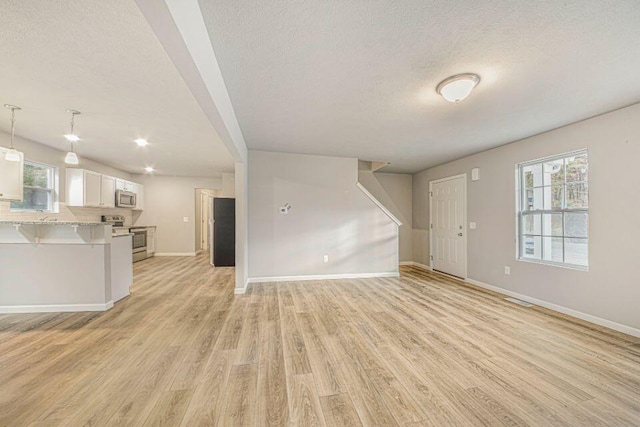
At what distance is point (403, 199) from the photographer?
6.69 meters

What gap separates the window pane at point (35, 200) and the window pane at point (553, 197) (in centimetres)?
822

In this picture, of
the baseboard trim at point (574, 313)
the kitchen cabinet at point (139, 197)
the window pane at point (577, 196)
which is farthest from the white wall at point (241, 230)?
the kitchen cabinet at point (139, 197)

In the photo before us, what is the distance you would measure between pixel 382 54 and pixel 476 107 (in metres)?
1.48

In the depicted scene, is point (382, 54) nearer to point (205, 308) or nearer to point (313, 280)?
point (205, 308)

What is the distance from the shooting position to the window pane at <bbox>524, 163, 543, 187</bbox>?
12.1 feet

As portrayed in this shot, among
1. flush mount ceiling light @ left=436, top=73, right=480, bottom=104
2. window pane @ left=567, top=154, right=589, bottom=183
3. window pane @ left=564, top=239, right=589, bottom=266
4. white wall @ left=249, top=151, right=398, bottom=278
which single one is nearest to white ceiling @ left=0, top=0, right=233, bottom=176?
white wall @ left=249, top=151, right=398, bottom=278

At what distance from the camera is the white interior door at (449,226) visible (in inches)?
196

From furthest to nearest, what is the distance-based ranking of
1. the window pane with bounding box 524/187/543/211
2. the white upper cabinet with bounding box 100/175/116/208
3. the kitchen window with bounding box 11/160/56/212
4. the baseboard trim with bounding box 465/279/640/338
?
the white upper cabinet with bounding box 100/175/116/208 < the kitchen window with bounding box 11/160/56/212 < the window pane with bounding box 524/187/543/211 < the baseboard trim with bounding box 465/279/640/338

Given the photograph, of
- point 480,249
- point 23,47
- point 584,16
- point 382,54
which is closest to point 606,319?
point 480,249

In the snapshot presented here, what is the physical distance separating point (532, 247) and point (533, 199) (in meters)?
0.71

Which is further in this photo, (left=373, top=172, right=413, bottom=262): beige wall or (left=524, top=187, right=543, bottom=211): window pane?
(left=373, top=172, right=413, bottom=262): beige wall

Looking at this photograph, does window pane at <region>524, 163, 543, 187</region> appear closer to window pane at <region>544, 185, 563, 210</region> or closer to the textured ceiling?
window pane at <region>544, 185, 563, 210</region>

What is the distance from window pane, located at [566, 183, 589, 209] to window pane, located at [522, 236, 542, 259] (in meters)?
0.64

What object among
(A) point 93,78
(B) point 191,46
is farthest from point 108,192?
(B) point 191,46
